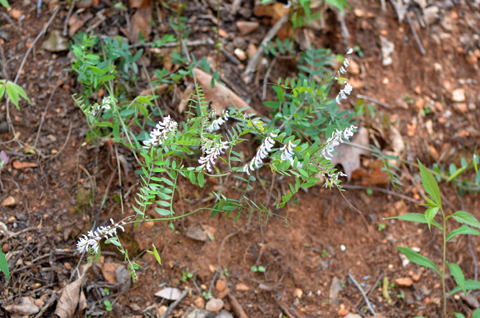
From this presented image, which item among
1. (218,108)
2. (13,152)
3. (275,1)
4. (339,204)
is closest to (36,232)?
(13,152)

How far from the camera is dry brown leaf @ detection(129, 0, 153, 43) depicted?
2.67 m

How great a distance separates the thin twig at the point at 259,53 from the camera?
272cm

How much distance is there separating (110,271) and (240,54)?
5.41ft

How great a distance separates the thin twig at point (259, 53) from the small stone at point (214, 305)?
1.41 metres

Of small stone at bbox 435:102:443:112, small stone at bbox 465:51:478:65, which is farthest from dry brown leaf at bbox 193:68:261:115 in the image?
small stone at bbox 465:51:478:65

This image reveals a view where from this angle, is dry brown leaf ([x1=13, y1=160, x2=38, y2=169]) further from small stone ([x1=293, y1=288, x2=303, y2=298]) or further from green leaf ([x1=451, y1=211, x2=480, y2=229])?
green leaf ([x1=451, y1=211, x2=480, y2=229])

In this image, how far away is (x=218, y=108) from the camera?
238 centimetres

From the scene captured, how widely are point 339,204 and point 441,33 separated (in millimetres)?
A: 1830

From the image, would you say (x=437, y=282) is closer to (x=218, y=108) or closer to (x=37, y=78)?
(x=218, y=108)

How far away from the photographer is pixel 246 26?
2865 mm

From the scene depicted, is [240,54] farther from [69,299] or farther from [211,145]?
[69,299]

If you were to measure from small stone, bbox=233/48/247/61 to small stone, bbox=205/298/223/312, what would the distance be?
5.26 feet

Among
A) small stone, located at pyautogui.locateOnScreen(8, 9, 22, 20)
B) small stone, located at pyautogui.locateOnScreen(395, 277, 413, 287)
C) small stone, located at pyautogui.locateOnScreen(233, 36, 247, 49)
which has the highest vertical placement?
small stone, located at pyautogui.locateOnScreen(8, 9, 22, 20)

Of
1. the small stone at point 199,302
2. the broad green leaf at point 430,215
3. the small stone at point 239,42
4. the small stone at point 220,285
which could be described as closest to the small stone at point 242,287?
the small stone at point 220,285
